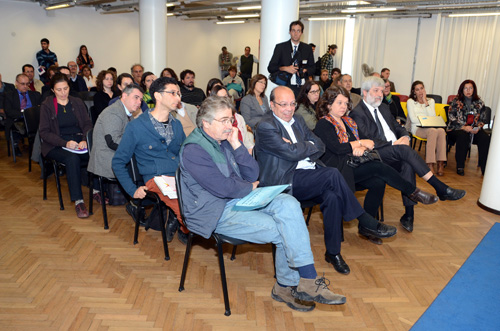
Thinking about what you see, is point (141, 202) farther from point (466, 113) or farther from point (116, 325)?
point (466, 113)

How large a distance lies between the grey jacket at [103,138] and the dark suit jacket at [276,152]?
4.75ft

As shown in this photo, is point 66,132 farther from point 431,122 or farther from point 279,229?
point 431,122

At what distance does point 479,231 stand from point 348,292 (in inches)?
78.1

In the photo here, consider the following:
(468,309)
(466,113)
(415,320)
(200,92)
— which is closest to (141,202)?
(415,320)

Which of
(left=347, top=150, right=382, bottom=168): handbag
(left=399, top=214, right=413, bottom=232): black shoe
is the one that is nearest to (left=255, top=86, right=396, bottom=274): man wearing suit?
(left=347, top=150, right=382, bottom=168): handbag

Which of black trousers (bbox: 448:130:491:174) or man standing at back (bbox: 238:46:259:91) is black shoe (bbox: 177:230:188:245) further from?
man standing at back (bbox: 238:46:259:91)

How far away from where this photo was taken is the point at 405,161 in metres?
4.12

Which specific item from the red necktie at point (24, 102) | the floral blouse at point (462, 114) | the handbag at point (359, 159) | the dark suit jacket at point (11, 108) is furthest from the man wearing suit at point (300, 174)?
the red necktie at point (24, 102)

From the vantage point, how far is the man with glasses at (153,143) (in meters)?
3.43

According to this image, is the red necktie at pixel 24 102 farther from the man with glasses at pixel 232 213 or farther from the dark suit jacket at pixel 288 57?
the man with glasses at pixel 232 213

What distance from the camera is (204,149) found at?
272 cm

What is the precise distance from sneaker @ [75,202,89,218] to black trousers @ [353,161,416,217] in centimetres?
263

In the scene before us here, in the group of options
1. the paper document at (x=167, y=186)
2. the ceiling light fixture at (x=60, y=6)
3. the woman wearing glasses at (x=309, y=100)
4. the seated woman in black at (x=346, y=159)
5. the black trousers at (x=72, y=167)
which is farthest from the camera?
the ceiling light fixture at (x=60, y=6)

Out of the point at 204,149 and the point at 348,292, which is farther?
the point at 348,292
